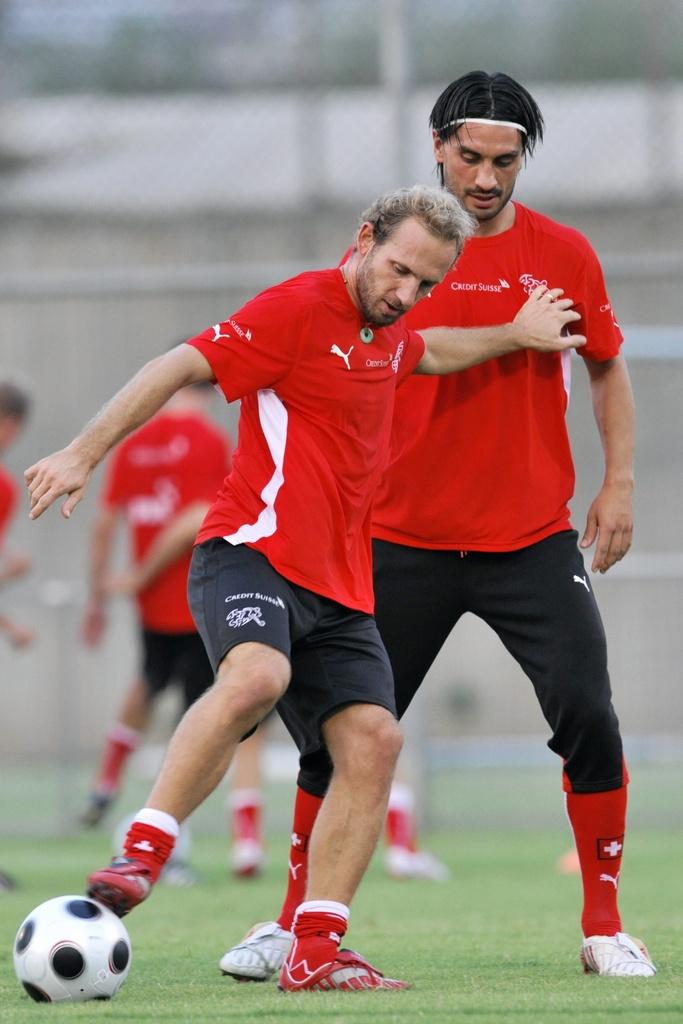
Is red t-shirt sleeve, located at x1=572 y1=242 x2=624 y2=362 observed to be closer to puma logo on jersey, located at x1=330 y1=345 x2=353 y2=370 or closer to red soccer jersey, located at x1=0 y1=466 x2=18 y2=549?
puma logo on jersey, located at x1=330 y1=345 x2=353 y2=370

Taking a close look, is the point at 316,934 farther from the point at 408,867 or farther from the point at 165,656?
the point at 165,656

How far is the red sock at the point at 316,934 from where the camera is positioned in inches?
161

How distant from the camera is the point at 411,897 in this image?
6988mm

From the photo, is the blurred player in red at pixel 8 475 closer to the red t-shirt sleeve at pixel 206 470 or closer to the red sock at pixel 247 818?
the red t-shirt sleeve at pixel 206 470

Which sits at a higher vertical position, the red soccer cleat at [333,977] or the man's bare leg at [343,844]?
the man's bare leg at [343,844]

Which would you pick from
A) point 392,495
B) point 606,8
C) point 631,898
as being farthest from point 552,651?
point 606,8

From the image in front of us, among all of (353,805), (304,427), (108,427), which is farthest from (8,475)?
(353,805)

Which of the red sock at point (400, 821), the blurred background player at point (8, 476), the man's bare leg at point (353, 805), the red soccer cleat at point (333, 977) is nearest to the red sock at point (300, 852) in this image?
the man's bare leg at point (353, 805)

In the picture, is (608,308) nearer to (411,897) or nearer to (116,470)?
(411,897)

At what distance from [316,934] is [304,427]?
4.09 ft

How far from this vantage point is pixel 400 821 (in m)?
7.79

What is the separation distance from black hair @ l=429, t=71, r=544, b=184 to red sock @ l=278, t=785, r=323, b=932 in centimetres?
187

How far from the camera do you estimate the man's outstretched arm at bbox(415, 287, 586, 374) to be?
15.0ft

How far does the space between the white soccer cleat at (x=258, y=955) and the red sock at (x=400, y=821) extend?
3.16 meters
